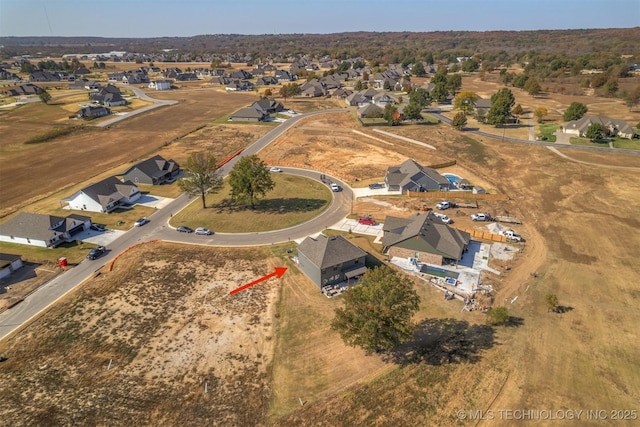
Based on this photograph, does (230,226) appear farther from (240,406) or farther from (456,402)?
(456,402)

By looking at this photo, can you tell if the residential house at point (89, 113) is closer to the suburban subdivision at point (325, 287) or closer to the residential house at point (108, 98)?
the residential house at point (108, 98)

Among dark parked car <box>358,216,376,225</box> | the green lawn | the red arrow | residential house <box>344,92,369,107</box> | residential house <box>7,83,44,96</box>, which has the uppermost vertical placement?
residential house <box>7,83,44,96</box>

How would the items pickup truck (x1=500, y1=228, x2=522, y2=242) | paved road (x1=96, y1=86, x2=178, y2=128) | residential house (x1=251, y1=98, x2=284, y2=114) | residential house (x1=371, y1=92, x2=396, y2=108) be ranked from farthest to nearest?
residential house (x1=371, y1=92, x2=396, y2=108) → residential house (x1=251, y1=98, x2=284, y2=114) → paved road (x1=96, y1=86, x2=178, y2=128) → pickup truck (x1=500, y1=228, x2=522, y2=242)

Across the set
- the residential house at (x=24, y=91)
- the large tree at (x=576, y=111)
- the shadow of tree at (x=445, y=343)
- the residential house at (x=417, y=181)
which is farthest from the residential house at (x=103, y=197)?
the residential house at (x=24, y=91)

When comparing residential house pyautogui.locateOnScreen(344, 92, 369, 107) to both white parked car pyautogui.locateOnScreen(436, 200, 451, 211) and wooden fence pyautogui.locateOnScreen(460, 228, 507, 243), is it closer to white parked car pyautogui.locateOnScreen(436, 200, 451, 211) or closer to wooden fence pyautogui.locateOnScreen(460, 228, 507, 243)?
white parked car pyautogui.locateOnScreen(436, 200, 451, 211)

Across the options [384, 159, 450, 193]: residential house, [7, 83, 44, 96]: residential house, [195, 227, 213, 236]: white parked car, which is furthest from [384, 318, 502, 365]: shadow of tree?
[7, 83, 44, 96]: residential house

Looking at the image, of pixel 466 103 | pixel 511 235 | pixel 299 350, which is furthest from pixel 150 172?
pixel 466 103

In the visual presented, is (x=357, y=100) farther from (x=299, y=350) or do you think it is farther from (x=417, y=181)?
(x=299, y=350)
